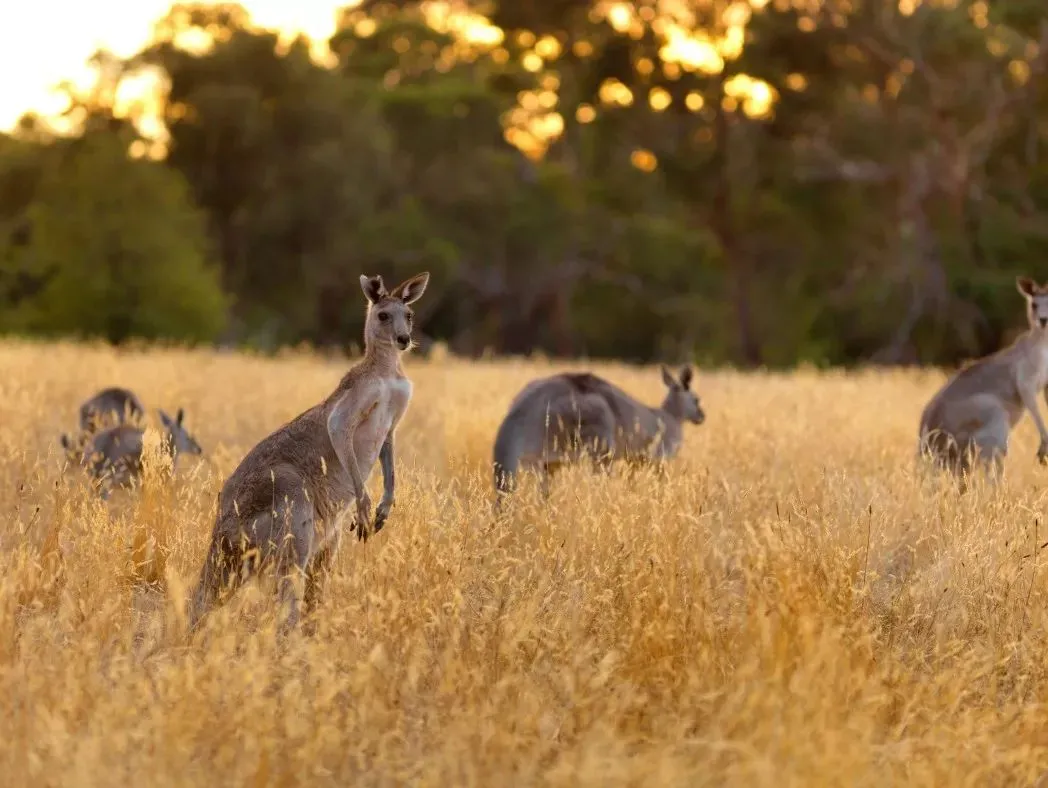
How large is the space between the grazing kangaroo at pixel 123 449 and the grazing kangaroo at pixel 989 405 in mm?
4883

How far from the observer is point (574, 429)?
356 inches

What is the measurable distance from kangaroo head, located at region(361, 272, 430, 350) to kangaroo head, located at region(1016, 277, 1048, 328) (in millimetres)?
5225

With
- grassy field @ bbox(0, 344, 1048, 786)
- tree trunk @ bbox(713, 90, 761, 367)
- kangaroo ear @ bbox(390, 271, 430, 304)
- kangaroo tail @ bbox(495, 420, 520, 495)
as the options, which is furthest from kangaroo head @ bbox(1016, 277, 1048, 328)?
tree trunk @ bbox(713, 90, 761, 367)

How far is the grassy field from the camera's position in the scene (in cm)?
383

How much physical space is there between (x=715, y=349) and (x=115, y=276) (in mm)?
15526

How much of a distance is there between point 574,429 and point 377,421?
2859 mm

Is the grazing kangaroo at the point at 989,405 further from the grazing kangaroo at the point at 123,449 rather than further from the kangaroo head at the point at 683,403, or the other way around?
the grazing kangaroo at the point at 123,449

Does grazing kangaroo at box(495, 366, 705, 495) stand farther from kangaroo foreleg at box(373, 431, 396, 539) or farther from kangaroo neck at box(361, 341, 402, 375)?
kangaroo foreleg at box(373, 431, 396, 539)

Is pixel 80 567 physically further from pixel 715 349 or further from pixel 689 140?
pixel 715 349

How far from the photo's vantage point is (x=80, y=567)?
5.61 m

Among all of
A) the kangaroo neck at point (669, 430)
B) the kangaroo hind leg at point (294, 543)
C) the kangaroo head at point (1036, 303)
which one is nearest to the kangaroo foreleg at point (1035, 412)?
the kangaroo head at point (1036, 303)

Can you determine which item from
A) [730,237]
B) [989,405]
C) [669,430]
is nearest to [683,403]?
[669,430]

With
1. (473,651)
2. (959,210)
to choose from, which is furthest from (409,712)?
(959,210)

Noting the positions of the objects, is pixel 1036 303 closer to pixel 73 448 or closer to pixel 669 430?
pixel 669 430
